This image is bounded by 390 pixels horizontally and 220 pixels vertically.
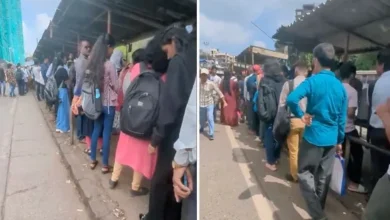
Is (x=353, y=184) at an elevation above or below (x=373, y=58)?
below

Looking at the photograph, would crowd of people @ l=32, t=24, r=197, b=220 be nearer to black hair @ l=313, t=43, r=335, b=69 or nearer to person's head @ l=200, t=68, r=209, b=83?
person's head @ l=200, t=68, r=209, b=83

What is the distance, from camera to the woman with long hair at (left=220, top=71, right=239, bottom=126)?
3.12ft

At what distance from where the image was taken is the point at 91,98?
3.64 ft

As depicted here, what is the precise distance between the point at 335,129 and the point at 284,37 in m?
0.30

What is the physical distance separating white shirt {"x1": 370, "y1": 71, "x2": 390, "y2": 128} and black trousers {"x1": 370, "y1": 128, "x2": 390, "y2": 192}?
0.08ft

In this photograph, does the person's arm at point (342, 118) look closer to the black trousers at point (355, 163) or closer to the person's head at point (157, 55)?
the black trousers at point (355, 163)

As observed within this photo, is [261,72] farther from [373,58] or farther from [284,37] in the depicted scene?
[373,58]

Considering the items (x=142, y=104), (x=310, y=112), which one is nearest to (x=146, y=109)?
(x=142, y=104)

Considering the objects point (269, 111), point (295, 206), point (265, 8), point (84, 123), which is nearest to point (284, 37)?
point (265, 8)

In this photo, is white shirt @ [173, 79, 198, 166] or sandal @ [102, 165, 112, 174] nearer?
white shirt @ [173, 79, 198, 166]

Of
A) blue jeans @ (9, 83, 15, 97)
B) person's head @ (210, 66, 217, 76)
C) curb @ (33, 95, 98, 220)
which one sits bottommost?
curb @ (33, 95, 98, 220)

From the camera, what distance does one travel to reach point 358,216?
1030 millimetres

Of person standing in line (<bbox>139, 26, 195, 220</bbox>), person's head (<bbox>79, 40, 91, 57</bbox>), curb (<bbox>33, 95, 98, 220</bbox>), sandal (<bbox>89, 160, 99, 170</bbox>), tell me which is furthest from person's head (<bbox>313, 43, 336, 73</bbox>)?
curb (<bbox>33, 95, 98, 220</bbox>)

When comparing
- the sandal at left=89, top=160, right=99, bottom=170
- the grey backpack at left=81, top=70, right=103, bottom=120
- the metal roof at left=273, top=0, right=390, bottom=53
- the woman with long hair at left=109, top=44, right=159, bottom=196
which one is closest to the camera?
the metal roof at left=273, top=0, right=390, bottom=53
